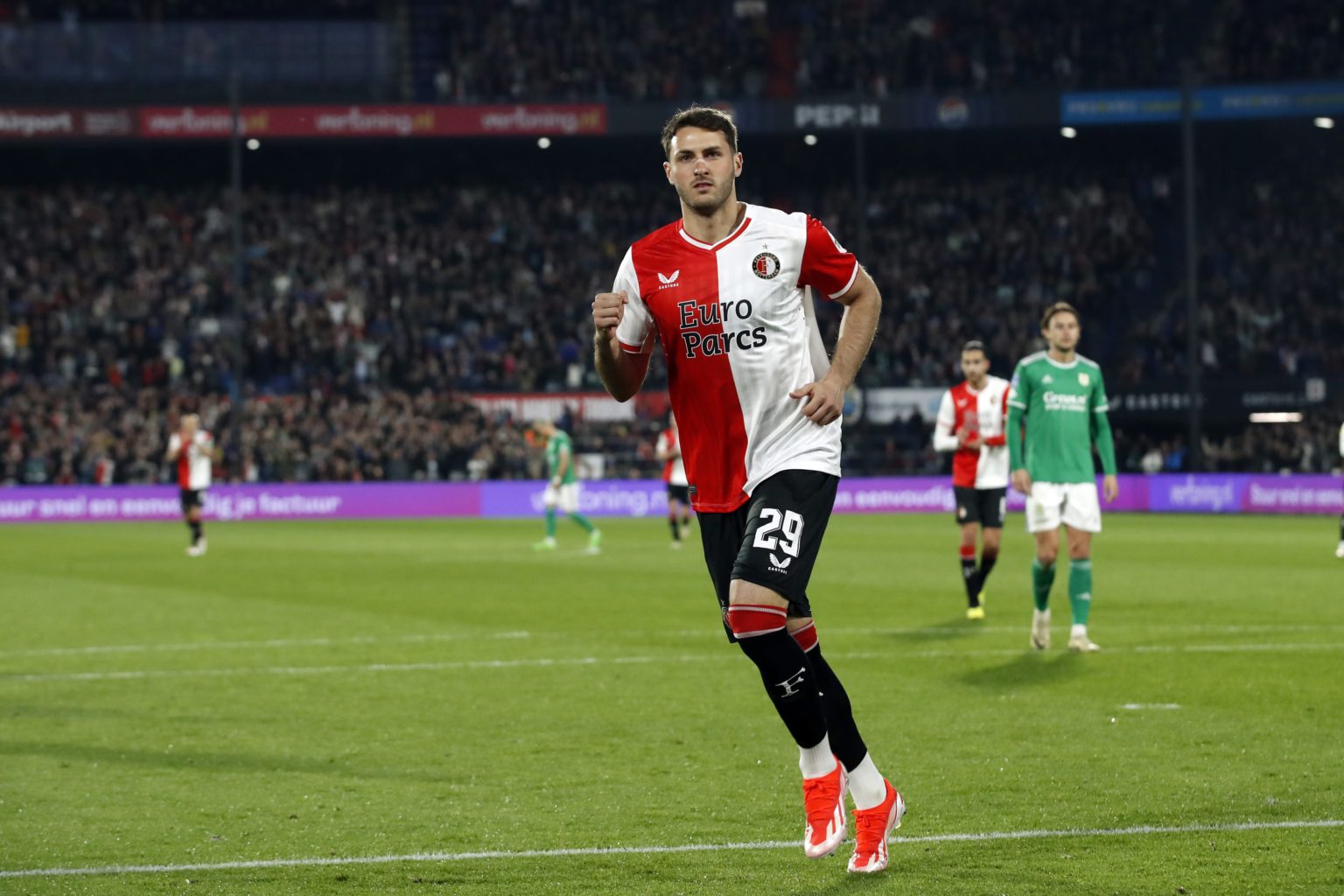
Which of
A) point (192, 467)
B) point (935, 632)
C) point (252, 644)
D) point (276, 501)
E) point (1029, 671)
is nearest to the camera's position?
point (1029, 671)

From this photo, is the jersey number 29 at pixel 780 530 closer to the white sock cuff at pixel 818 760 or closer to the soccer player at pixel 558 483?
the white sock cuff at pixel 818 760

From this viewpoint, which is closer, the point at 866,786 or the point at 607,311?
the point at 607,311

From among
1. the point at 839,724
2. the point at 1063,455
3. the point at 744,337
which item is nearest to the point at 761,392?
the point at 744,337

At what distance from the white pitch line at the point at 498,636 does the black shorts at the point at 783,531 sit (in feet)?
29.1

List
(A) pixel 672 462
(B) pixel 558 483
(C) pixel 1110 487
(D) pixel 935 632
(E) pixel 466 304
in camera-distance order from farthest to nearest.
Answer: (E) pixel 466 304 → (A) pixel 672 462 → (B) pixel 558 483 → (D) pixel 935 632 → (C) pixel 1110 487

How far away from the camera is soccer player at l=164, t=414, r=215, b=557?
2984 cm

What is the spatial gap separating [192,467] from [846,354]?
1018 inches

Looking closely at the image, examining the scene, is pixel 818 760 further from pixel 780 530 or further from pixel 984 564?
pixel 984 564

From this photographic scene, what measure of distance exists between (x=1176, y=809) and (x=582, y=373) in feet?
136

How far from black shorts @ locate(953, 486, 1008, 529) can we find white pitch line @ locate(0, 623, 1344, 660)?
3.94ft

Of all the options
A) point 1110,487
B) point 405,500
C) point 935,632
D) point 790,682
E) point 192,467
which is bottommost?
point 405,500

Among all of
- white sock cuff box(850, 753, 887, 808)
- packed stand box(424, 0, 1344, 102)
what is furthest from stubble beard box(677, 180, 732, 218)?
packed stand box(424, 0, 1344, 102)

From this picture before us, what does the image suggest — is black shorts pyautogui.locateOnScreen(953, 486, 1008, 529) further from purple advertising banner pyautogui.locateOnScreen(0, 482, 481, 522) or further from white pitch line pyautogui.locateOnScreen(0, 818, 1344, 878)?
purple advertising banner pyautogui.locateOnScreen(0, 482, 481, 522)

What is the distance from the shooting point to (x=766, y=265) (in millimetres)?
6367
